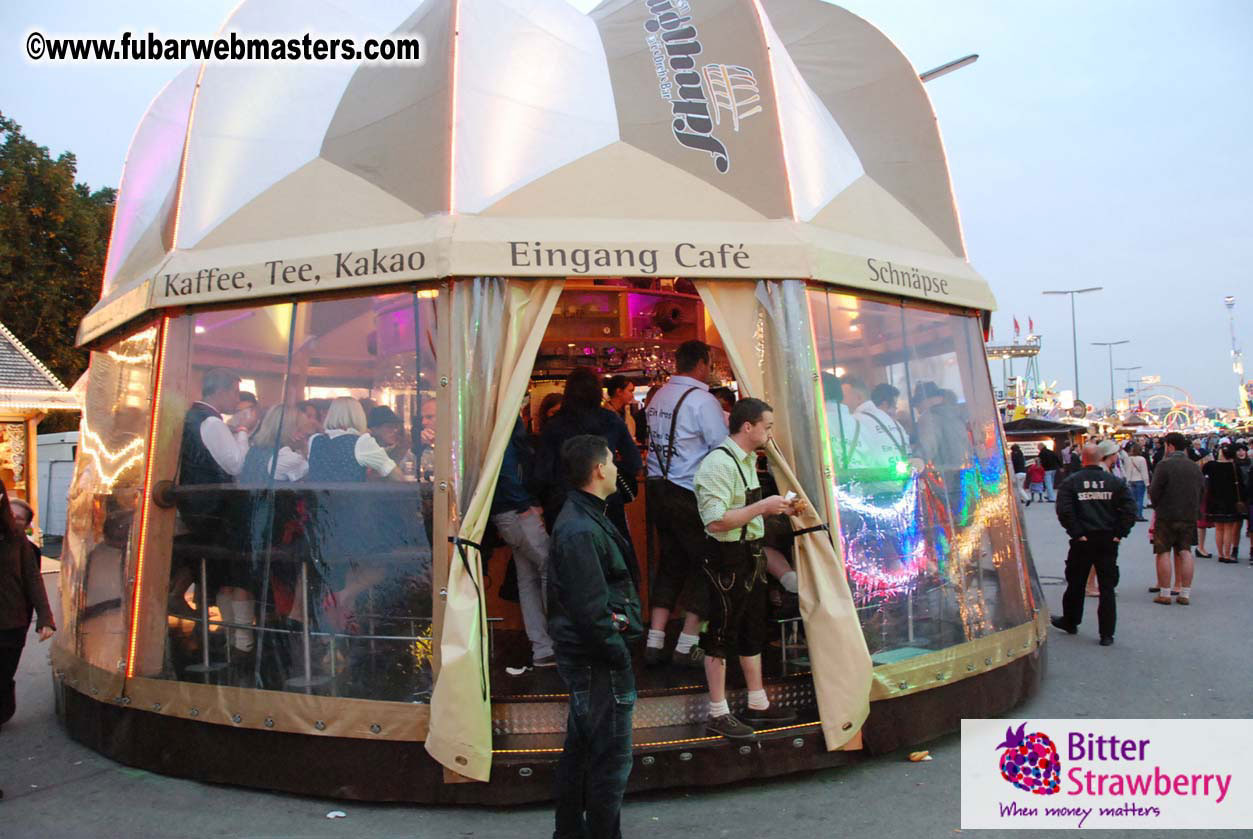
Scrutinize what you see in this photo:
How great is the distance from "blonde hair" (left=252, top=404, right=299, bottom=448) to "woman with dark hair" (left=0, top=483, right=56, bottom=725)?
1.68m

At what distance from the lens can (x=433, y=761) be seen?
4.91 metres

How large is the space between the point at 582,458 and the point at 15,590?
4179 mm

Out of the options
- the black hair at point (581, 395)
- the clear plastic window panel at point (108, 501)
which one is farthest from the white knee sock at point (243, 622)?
the black hair at point (581, 395)

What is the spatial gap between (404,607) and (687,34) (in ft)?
13.8

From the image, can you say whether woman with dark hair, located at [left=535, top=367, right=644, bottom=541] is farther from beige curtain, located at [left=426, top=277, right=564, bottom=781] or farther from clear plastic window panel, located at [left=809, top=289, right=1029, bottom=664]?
clear plastic window panel, located at [left=809, top=289, right=1029, bottom=664]

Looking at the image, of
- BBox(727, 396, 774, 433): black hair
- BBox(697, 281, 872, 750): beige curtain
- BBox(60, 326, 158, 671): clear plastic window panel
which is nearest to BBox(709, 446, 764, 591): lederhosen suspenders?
BBox(727, 396, 774, 433): black hair

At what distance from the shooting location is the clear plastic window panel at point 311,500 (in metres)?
5.16

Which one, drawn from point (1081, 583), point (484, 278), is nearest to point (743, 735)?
point (484, 278)

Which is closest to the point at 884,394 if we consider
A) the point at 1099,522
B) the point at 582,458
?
the point at 582,458

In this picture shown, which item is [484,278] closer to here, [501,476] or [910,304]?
[501,476]

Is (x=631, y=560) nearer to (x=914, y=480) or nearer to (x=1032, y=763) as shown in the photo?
(x=914, y=480)

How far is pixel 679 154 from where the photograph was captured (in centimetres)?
589

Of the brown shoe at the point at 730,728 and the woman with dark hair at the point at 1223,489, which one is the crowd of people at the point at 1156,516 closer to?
the woman with dark hair at the point at 1223,489

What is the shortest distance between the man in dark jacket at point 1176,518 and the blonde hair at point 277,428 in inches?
378
